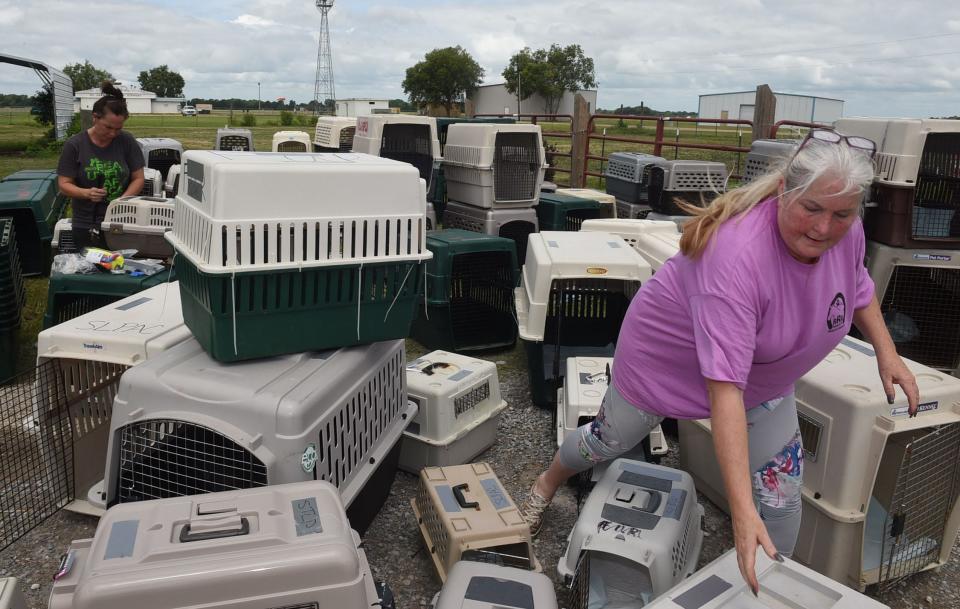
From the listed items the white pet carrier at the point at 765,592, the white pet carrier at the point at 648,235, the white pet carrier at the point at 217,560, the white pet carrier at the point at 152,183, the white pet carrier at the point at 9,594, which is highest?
the white pet carrier at the point at 152,183

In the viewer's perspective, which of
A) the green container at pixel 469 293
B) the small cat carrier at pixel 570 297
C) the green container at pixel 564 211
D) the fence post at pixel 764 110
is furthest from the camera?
the fence post at pixel 764 110

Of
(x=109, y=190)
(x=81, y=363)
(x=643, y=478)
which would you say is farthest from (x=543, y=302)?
(x=109, y=190)

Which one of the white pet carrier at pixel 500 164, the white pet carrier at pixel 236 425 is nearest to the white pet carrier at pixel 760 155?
the white pet carrier at pixel 500 164

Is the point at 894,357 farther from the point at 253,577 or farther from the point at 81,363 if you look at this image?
the point at 81,363

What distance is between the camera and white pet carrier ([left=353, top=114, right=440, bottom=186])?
16.0ft

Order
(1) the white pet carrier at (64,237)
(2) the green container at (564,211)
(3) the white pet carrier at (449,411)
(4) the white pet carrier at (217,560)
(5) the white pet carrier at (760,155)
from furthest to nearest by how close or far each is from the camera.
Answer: (2) the green container at (564,211) → (5) the white pet carrier at (760,155) → (1) the white pet carrier at (64,237) → (3) the white pet carrier at (449,411) → (4) the white pet carrier at (217,560)

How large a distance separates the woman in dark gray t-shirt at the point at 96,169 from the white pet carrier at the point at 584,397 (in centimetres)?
256

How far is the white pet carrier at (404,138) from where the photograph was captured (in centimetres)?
488

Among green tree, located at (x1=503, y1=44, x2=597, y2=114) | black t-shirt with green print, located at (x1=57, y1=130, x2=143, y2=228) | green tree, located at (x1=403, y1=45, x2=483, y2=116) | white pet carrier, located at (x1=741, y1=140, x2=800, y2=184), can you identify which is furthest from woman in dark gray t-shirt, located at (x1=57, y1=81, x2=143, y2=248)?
green tree, located at (x1=403, y1=45, x2=483, y2=116)

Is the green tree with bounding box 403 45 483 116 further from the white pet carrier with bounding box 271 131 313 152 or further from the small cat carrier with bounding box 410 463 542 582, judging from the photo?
the small cat carrier with bounding box 410 463 542 582

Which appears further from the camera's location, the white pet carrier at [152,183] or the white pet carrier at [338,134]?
the white pet carrier at [338,134]

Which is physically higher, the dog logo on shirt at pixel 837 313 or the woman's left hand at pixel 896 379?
the dog logo on shirt at pixel 837 313

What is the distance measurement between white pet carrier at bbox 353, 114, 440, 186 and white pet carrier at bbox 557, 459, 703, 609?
3.32 m

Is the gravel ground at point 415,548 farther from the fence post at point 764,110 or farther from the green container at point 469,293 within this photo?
the fence post at point 764,110
